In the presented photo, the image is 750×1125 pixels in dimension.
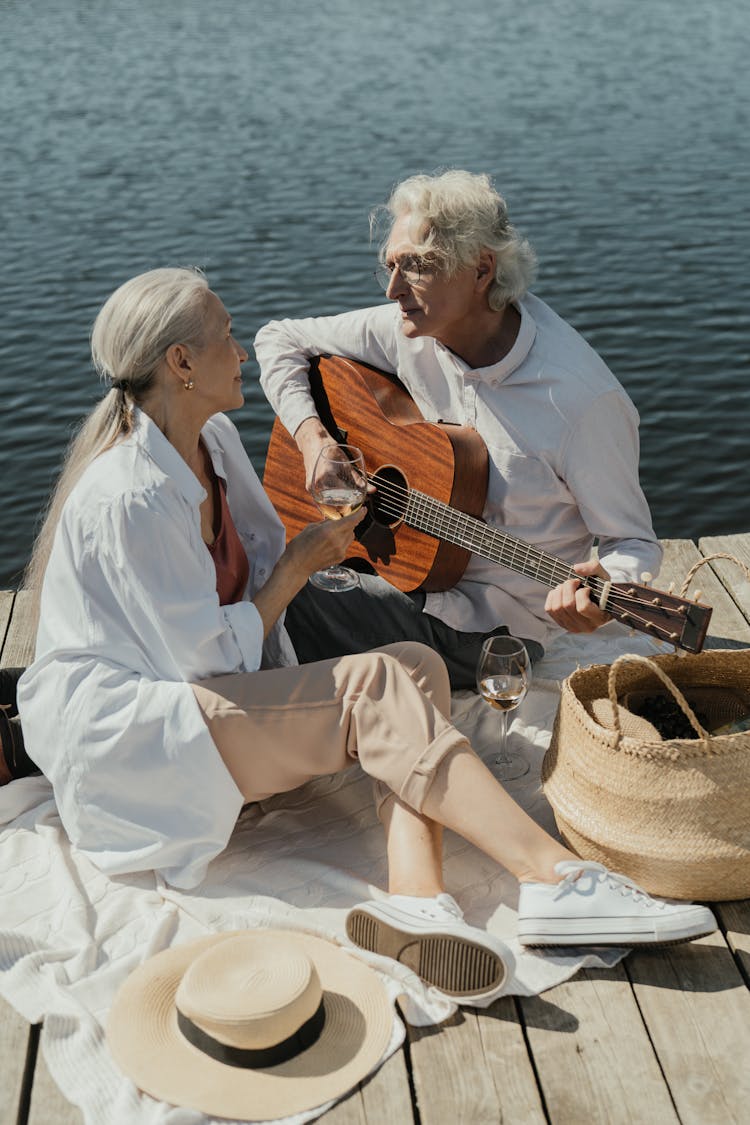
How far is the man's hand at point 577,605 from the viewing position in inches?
121

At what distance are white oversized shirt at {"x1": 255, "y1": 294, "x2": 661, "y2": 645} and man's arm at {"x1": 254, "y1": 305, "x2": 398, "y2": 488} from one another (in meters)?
0.11

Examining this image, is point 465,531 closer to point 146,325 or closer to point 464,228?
point 464,228

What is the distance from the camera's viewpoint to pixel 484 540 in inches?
138

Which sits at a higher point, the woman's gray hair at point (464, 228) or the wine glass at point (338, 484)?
the woman's gray hair at point (464, 228)

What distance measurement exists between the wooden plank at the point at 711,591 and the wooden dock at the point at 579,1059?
4.93ft

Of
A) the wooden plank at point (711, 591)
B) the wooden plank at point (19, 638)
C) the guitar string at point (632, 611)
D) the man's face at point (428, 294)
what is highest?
the man's face at point (428, 294)

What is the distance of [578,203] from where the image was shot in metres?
10.5

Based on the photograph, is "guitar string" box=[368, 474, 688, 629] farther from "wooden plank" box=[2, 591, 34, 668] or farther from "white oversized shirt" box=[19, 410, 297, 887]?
"wooden plank" box=[2, 591, 34, 668]

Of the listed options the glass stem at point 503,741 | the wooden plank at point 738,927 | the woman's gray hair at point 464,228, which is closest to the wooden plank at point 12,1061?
the glass stem at point 503,741

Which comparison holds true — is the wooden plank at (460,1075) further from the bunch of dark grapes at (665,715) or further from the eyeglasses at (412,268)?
the eyeglasses at (412,268)

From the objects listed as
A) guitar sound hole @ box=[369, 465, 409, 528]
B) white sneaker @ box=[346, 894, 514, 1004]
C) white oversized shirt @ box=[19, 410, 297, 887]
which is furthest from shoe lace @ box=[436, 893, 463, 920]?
guitar sound hole @ box=[369, 465, 409, 528]

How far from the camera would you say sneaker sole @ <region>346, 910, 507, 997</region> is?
2.54 metres

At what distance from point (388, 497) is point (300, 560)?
2.41ft

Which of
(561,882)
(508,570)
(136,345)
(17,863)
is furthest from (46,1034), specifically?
(508,570)
